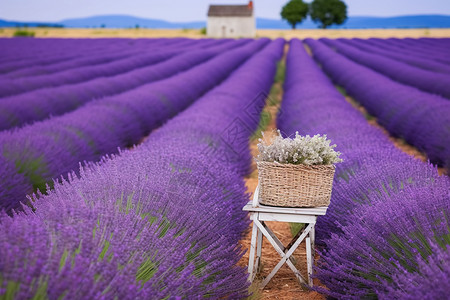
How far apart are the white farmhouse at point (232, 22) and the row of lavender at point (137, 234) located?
45.3 metres

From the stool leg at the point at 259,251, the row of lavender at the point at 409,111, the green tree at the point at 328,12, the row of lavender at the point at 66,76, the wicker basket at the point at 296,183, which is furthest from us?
the green tree at the point at 328,12

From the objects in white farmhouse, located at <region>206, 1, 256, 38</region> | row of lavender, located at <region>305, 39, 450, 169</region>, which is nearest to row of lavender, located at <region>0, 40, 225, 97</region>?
row of lavender, located at <region>305, 39, 450, 169</region>

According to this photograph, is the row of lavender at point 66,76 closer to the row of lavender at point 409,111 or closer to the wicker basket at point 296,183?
the row of lavender at point 409,111

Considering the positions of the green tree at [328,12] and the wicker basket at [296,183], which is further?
the green tree at [328,12]

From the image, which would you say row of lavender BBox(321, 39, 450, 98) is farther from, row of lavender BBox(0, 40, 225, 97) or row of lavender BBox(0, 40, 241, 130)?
row of lavender BBox(0, 40, 225, 97)

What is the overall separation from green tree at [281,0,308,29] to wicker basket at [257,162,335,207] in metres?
61.9

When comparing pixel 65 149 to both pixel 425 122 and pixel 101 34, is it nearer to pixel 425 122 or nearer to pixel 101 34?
pixel 425 122

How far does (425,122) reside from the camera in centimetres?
729

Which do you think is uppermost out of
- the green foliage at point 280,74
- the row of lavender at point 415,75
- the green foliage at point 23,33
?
the row of lavender at point 415,75

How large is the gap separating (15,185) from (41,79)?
24.5ft

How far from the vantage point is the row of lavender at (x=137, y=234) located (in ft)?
4.68

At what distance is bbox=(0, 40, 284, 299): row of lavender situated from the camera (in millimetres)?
1426

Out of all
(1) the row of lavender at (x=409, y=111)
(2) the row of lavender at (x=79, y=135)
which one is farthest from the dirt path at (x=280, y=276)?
(1) the row of lavender at (x=409, y=111)

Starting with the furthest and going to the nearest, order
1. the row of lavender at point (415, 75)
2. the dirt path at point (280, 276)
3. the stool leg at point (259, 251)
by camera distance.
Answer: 1. the row of lavender at point (415, 75)
2. the stool leg at point (259, 251)
3. the dirt path at point (280, 276)
